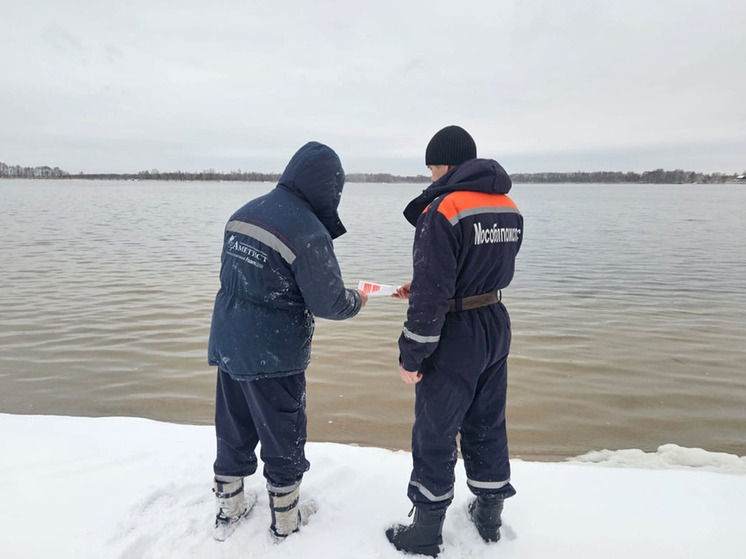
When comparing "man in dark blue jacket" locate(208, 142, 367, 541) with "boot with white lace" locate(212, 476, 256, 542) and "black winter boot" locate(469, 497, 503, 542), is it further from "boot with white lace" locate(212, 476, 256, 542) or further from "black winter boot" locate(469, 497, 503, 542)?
"black winter boot" locate(469, 497, 503, 542)

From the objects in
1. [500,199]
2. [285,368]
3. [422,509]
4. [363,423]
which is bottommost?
[363,423]

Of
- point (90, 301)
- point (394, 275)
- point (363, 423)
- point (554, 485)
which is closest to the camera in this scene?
point (554, 485)

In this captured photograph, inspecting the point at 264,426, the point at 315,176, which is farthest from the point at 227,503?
the point at 315,176

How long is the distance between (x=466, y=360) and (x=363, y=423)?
258cm

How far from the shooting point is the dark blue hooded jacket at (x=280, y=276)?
2.40 metres

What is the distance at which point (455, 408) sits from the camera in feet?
8.20

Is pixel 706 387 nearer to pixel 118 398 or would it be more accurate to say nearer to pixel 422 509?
pixel 422 509

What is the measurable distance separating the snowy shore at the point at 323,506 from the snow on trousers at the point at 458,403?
1.10 ft

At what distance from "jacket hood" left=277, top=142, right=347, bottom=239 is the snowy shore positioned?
1736 millimetres

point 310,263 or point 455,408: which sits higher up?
point 310,263

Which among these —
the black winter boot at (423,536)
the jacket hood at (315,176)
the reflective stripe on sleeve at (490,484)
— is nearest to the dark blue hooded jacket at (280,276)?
the jacket hood at (315,176)

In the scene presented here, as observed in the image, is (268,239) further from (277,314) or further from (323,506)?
(323,506)

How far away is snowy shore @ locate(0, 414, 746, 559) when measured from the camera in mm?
2523

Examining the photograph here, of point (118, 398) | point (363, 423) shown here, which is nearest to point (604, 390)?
point (363, 423)
